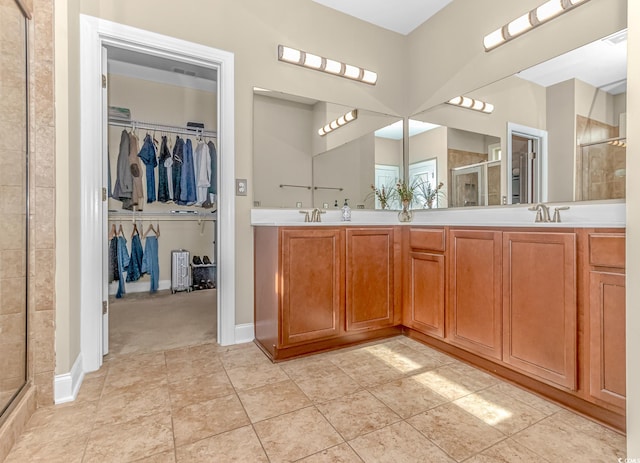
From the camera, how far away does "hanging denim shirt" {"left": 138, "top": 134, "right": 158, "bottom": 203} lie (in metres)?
3.81

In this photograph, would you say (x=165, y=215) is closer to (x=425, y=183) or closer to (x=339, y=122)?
(x=339, y=122)

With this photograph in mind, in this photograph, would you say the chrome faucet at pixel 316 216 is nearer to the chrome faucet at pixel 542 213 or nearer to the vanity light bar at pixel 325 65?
the vanity light bar at pixel 325 65

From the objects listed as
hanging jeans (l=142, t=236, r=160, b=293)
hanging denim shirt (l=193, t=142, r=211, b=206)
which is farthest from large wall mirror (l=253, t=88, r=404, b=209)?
hanging jeans (l=142, t=236, r=160, b=293)

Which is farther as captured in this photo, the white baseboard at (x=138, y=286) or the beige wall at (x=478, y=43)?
the white baseboard at (x=138, y=286)

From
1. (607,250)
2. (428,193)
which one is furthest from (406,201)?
(607,250)

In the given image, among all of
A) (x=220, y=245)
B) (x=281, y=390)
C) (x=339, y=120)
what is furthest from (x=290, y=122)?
(x=281, y=390)

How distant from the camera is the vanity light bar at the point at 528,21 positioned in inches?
73.6

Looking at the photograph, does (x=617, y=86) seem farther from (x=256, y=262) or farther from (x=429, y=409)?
(x=256, y=262)

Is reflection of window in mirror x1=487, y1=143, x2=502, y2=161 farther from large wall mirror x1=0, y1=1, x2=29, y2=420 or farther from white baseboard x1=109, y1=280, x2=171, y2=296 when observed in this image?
white baseboard x1=109, y1=280, x2=171, y2=296

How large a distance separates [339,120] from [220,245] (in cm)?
145

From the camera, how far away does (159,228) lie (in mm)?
4215

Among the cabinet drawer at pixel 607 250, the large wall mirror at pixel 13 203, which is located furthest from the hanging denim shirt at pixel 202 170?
the cabinet drawer at pixel 607 250

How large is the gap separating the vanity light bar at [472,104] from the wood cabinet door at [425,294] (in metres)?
1.13

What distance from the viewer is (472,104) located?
2.42m
